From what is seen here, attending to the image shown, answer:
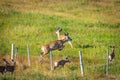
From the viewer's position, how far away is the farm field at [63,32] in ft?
79.9

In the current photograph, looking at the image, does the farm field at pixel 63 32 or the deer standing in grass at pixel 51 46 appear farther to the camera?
the deer standing in grass at pixel 51 46

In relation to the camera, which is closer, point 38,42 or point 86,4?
point 38,42

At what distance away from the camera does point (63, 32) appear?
134 feet

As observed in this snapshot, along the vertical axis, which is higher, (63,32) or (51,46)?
(51,46)

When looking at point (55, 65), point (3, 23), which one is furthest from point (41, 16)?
point (55, 65)

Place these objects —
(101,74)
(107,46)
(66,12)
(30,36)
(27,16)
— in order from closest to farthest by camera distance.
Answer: (101,74), (107,46), (30,36), (27,16), (66,12)

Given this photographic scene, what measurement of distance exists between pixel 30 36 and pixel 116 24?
11.1 meters

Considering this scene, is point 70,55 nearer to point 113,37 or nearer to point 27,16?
A: point 113,37

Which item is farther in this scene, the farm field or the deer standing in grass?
the deer standing in grass

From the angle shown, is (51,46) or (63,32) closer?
(51,46)

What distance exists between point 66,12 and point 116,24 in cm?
976

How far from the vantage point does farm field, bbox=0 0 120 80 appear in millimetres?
24344

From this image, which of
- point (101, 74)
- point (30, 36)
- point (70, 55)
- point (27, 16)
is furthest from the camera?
point (27, 16)

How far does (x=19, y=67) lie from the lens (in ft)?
85.4
